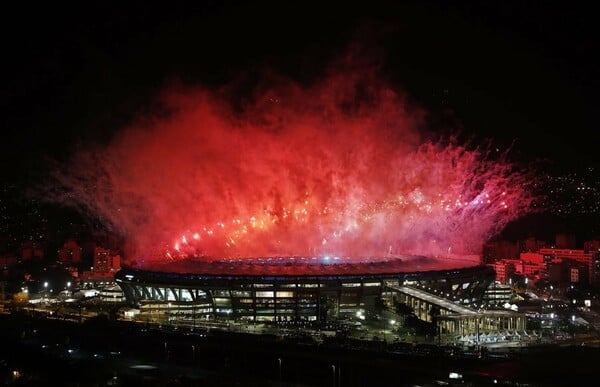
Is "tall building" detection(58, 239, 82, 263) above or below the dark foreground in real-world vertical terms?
above

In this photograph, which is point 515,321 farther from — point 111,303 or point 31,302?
point 31,302

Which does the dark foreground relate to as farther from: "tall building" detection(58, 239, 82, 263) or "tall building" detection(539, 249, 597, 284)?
"tall building" detection(58, 239, 82, 263)

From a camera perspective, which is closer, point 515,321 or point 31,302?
point 515,321

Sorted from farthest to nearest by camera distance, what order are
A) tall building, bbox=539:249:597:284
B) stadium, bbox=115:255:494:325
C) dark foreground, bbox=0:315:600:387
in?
tall building, bbox=539:249:597:284 → stadium, bbox=115:255:494:325 → dark foreground, bbox=0:315:600:387

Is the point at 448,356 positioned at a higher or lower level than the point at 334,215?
lower

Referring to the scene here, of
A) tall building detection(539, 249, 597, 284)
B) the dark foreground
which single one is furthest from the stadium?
tall building detection(539, 249, 597, 284)

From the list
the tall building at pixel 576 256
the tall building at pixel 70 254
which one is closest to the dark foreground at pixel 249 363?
the tall building at pixel 576 256

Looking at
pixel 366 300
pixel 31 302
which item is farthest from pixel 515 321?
pixel 31 302
